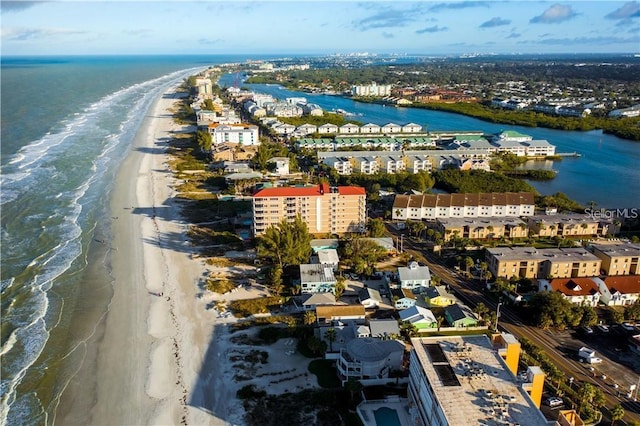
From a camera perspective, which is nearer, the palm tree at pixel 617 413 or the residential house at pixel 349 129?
the palm tree at pixel 617 413

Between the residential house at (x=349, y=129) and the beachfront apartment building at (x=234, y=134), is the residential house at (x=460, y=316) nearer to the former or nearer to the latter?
the beachfront apartment building at (x=234, y=134)

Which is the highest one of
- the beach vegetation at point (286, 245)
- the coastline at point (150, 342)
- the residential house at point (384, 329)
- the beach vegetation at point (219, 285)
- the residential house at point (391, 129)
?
the residential house at point (391, 129)

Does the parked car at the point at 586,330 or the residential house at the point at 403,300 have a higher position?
the residential house at the point at 403,300

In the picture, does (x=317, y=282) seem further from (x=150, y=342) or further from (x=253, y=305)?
(x=150, y=342)

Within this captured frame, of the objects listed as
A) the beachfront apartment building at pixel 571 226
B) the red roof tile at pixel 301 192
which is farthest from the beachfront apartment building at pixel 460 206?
the red roof tile at pixel 301 192

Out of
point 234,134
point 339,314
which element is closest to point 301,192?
point 339,314
